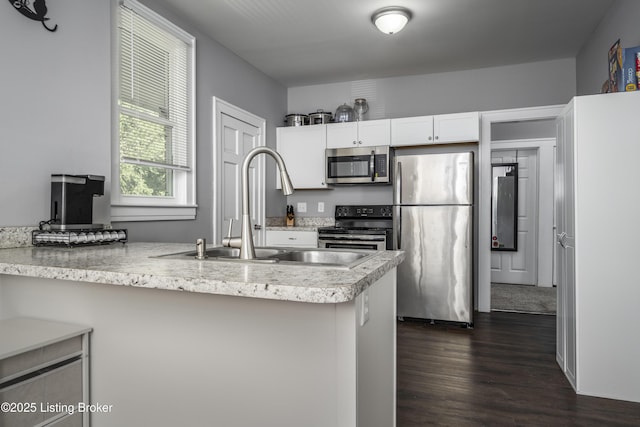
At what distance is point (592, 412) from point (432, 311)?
180 cm

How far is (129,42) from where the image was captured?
8.95 ft

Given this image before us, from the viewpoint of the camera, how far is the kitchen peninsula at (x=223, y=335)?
43.6 inches

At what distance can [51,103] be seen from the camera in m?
2.12

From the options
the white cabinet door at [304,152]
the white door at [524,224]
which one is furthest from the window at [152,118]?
the white door at [524,224]

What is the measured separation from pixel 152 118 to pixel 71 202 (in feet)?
3.47

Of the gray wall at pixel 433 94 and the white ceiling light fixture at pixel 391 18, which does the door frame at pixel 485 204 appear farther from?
the white ceiling light fixture at pixel 391 18

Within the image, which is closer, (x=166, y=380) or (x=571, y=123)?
(x=166, y=380)

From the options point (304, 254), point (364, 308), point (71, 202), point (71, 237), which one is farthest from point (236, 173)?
point (364, 308)

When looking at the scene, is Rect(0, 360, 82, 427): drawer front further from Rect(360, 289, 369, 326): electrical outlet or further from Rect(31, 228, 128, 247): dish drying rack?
Rect(360, 289, 369, 326): electrical outlet

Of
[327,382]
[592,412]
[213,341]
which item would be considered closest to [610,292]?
[592,412]

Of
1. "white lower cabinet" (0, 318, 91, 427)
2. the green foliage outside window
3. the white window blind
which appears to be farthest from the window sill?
"white lower cabinet" (0, 318, 91, 427)

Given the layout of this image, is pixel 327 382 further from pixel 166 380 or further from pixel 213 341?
pixel 166 380

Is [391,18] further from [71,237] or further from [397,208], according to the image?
[71,237]

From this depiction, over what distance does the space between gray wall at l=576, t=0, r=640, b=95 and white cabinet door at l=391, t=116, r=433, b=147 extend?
1.38 metres
